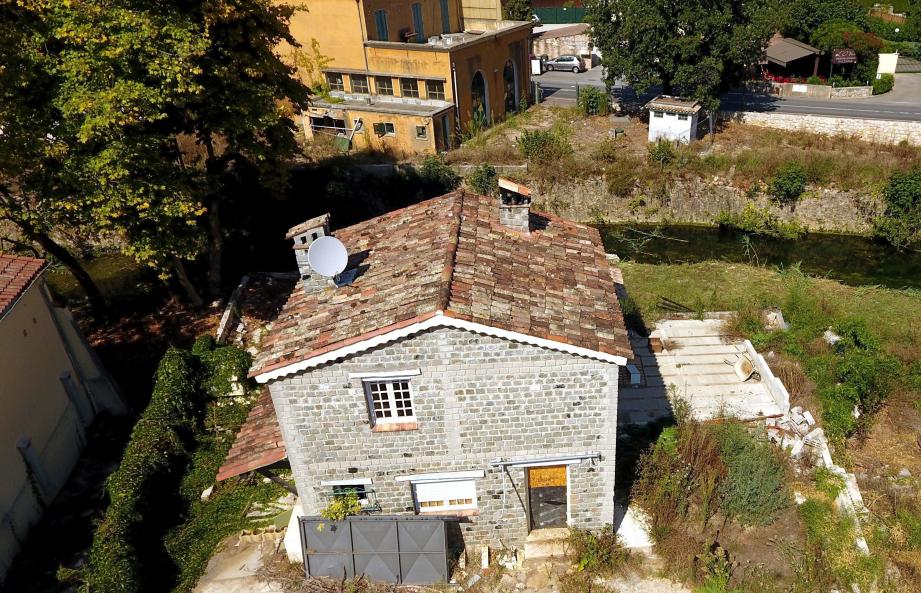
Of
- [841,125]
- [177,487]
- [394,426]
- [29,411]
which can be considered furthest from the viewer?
[841,125]

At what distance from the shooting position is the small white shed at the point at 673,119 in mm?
41031

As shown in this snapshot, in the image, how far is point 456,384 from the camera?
15.6 metres

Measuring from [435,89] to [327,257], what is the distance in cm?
2978

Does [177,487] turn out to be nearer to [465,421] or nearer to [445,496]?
[445,496]

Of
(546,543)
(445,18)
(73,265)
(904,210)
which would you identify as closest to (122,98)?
(73,265)

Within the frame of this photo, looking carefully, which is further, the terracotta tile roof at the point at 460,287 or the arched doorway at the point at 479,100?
the arched doorway at the point at 479,100

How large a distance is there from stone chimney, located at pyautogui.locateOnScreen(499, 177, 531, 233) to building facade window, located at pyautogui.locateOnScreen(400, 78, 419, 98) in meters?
27.3

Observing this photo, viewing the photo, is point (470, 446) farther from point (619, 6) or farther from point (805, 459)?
point (619, 6)

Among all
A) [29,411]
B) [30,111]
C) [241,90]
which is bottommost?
[29,411]

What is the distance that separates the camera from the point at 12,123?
71.0 ft

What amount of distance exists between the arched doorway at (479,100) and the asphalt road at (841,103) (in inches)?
305

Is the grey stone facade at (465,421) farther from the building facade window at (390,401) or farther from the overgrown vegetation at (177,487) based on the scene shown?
the overgrown vegetation at (177,487)

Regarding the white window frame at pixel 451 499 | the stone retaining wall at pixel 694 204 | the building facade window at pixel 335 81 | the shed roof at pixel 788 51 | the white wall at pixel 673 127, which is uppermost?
the building facade window at pixel 335 81

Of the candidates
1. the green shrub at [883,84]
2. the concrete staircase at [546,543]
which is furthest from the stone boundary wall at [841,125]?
the concrete staircase at [546,543]
